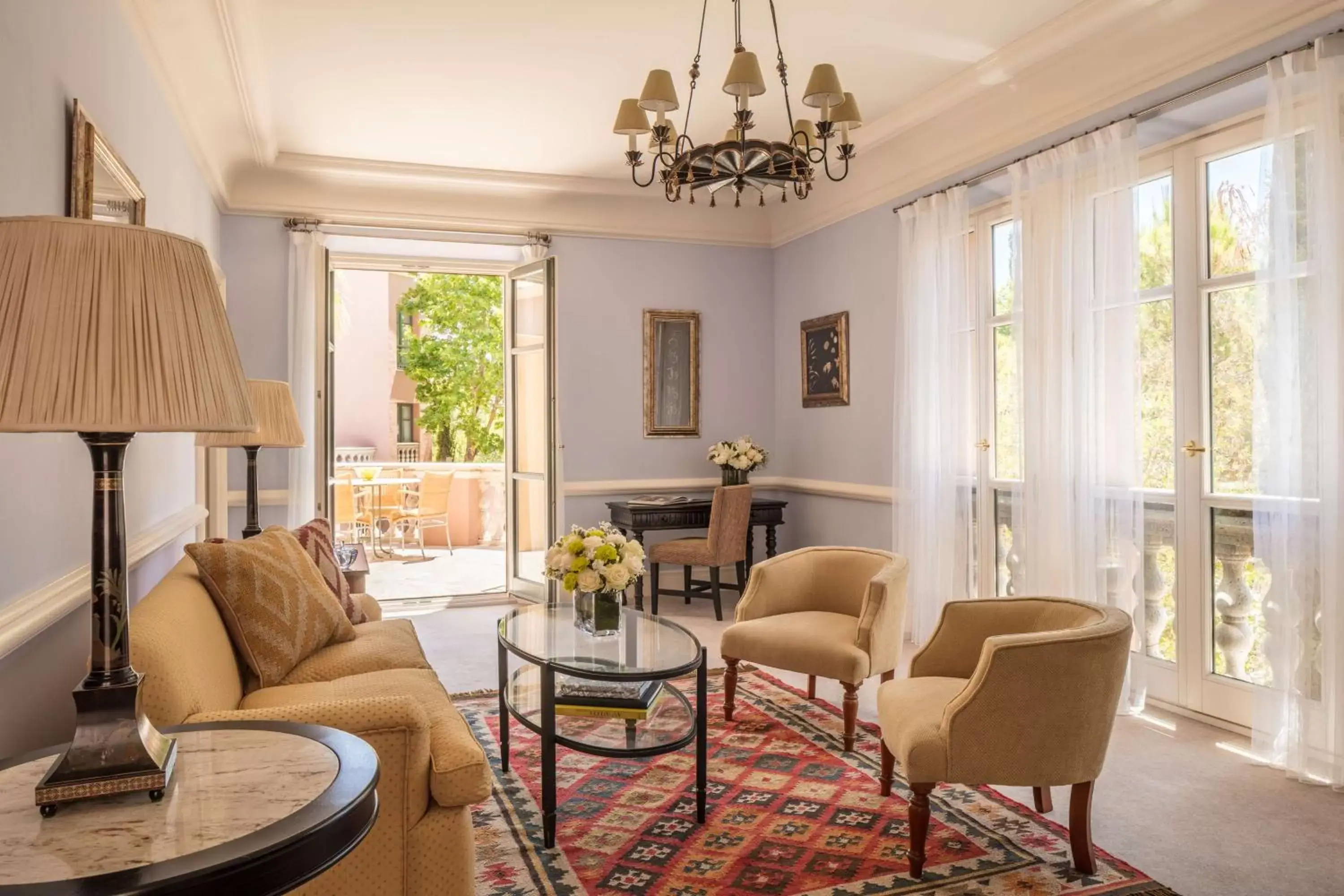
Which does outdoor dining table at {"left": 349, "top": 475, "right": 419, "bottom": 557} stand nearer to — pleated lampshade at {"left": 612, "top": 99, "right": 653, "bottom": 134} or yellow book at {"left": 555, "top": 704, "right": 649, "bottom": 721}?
pleated lampshade at {"left": 612, "top": 99, "right": 653, "bottom": 134}

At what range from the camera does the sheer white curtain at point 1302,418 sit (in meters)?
2.97

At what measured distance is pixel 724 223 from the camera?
6.60 meters

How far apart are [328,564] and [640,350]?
11.0 ft

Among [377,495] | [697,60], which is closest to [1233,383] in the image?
[697,60]

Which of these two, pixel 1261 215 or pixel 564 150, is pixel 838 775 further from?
pixel 564 150

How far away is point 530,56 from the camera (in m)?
4.08

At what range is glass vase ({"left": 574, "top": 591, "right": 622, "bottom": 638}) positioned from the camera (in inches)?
122

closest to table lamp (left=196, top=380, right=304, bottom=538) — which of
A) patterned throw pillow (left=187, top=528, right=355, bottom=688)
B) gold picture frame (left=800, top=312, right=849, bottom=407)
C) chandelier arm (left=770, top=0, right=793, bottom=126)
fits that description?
patterned throw pillow (left=187, top=528, right=355, bottom=688)

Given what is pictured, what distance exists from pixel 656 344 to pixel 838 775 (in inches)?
155

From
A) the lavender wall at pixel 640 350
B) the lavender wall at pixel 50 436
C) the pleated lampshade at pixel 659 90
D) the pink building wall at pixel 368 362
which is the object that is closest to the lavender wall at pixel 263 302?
the lavender wall at pixel 640 350

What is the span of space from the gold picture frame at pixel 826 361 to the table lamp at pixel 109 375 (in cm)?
479

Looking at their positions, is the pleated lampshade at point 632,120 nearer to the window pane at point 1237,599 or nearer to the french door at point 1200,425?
the french door at point 1200,425

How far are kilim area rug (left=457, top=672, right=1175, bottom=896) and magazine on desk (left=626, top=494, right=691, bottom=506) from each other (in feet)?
8.54

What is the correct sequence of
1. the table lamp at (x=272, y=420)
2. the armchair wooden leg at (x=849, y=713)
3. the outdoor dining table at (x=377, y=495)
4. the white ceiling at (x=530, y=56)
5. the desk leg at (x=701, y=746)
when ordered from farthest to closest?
the outdoor dining table at (x=377, y=495) < the table lamp at (x=272, y=420) < the white ceiling at (x=530, y=56) < the armchair wooden leg at (x=849, y=713) < the desk leg at (x=701, y=746)
